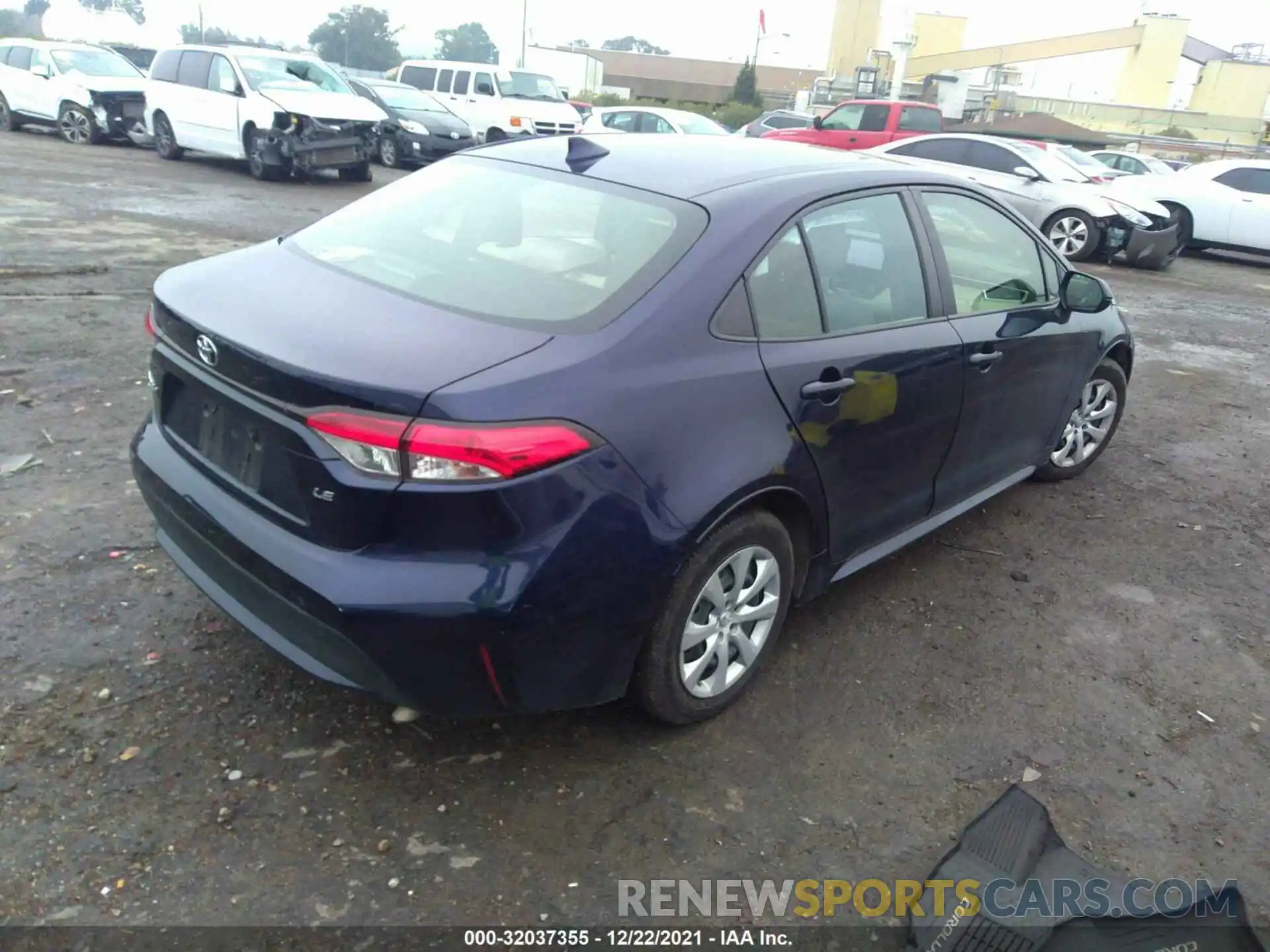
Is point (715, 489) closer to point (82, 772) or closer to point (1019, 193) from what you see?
point (82, 772)

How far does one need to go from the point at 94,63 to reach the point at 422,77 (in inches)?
244

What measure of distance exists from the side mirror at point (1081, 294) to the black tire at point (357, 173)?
1235cm

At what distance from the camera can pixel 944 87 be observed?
154ft

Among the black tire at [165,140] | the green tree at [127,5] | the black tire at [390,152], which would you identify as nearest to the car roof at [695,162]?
the black tire at [165,140]

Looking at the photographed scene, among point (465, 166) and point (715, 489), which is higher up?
point (465, 166)

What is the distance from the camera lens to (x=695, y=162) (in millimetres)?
3379

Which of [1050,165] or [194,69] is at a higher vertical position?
[194,69]

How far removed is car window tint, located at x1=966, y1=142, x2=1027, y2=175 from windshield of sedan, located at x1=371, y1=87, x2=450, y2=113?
9.81 meters

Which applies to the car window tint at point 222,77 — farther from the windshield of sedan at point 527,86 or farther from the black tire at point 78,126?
the windshield of sedan at point 527,86

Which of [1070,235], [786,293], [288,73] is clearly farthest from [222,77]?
[786,293]

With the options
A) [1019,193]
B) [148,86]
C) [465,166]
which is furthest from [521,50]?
[465,166]

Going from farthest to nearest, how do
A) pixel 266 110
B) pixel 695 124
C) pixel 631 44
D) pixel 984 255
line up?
pixel 631 44, pixel 695 124, pixel 266 110, pixel 984 255

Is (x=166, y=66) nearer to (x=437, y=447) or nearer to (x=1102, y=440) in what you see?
(x=1102, y=440)

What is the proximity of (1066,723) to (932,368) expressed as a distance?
50.0 inches
